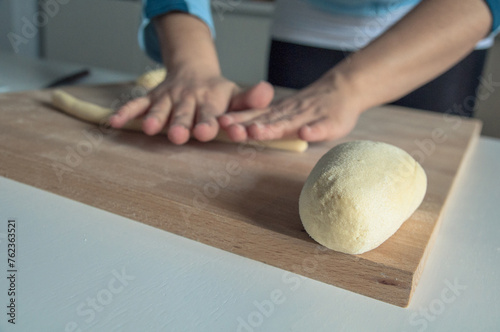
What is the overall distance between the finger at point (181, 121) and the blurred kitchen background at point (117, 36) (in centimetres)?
183

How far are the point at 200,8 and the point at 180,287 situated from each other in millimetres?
851

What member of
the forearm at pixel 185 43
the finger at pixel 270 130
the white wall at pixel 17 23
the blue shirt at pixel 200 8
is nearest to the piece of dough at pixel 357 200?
the finger at pixel 270 130

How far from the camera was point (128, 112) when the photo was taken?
82 cm

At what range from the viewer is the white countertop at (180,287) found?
0.39 m

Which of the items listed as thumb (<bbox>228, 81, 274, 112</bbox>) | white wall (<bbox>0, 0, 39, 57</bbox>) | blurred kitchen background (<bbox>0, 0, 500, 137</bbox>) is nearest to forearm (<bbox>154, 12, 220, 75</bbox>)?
thumb (<bbox>228, 81, 274, 112</bbox>)

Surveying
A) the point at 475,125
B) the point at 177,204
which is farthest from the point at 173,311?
the point at 475,125

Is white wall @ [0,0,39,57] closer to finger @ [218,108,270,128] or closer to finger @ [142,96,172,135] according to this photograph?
finger @ [142,96,172,135]

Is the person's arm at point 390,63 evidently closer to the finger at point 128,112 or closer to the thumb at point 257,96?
the thumb at point 257,96

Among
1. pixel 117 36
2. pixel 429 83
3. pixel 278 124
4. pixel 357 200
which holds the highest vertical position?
pixel 357 200

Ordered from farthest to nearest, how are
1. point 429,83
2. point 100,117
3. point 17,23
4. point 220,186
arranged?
point 17,23 → point 429,83 → point 100,117 → point 220,186

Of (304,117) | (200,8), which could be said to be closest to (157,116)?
(304,117)

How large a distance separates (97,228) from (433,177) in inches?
19.0

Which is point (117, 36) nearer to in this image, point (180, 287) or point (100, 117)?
point (100, 117)

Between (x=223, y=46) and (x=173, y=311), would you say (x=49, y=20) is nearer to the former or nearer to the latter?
(x=223, y=46)
